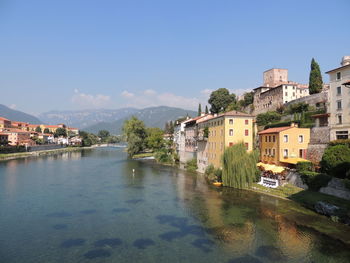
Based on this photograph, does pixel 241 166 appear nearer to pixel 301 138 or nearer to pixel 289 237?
pixel 301 138

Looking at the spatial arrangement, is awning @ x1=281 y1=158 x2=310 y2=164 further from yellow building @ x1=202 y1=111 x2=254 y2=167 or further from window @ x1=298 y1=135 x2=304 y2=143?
yellow building @ x1=202 y1=111 x2=254 y2=167

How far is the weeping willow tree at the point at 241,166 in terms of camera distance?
38531 millimetres

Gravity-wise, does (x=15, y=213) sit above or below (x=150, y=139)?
below

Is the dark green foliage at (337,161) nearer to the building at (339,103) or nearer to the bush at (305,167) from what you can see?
the bush at (305,167)

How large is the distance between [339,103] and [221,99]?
60507 mm

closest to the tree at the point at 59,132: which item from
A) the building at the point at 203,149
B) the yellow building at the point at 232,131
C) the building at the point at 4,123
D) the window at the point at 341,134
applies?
the building at the point at 4,123

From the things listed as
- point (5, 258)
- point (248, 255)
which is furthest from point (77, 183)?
point (248, 255)

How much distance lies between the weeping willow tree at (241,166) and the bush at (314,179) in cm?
668

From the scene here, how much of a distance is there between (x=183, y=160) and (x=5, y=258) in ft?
191

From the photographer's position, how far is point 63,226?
79.6 ft

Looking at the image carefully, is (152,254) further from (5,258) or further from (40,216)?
(40,216)

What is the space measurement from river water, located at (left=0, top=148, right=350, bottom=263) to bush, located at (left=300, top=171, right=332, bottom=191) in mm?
3915

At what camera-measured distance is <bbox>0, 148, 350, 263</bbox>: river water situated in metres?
18.7

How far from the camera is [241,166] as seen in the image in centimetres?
3866
